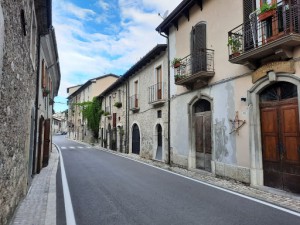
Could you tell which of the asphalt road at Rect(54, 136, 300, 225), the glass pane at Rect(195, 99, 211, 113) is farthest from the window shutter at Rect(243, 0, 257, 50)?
the asphalt road at Rect(54, 136, 300, 225)

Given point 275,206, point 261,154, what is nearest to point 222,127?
point 261,154

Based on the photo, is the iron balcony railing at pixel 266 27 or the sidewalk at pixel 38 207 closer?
the sidewalk at pixel 38 207

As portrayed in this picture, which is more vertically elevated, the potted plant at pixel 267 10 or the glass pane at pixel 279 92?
the potted plant at pixel 267 10

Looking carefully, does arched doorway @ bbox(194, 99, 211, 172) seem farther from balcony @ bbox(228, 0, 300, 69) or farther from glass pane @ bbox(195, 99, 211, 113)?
balcony @ bbox(228, 0, 300, 69)

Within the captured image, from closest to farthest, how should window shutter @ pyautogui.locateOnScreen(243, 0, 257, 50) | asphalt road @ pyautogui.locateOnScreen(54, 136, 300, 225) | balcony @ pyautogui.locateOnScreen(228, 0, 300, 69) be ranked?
asphalt road @ pyautogui.locateOnScreen(54, 136, 300, 225)
balcony @ pyautogui.locateOnScreen(228, 0, 300, 69)
window shutter @ pyautogui.locateOnScreen(243, 0, 257, 50)

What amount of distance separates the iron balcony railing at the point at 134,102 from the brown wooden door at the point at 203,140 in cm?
883

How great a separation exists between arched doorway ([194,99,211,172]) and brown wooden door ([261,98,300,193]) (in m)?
3.13

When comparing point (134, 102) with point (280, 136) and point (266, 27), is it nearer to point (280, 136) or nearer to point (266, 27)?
point (266, 27)

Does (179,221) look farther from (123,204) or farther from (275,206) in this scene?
(275,206)

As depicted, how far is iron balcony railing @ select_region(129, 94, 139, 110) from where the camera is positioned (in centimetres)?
2092

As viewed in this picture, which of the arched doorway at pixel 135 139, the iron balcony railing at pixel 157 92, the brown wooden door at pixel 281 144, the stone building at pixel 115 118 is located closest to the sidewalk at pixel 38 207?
the brown wooden door at pixel 281 144

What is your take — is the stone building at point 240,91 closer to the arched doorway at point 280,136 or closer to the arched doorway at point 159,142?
the arched doorway at point 280,136

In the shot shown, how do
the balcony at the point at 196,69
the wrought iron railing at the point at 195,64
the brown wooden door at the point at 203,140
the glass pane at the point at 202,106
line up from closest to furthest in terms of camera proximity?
the balcony at the point at 196,69 → the wrought iron railing at the point at 195,64 → the brown wooden door at the point at 203,140 → the glass pane at the point at 202,106

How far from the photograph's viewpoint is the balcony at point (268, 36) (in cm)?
711
